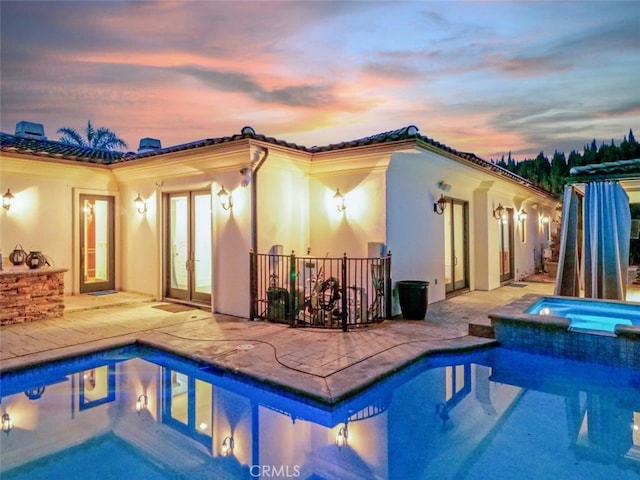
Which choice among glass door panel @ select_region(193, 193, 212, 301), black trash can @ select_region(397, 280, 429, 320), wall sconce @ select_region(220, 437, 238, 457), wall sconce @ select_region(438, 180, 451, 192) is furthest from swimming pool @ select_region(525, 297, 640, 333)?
glass door panel @ select_region(193, 193, 212, 301)

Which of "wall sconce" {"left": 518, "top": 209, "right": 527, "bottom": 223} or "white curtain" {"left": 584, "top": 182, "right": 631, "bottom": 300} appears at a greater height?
"wall sconce" {"left": 518, "top": 209, "right": 527, "bottom": 223}

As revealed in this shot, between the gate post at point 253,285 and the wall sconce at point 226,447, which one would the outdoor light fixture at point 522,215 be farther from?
the wall sconce at point 226,447

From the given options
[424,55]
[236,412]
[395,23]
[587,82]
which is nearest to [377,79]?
[424,55]

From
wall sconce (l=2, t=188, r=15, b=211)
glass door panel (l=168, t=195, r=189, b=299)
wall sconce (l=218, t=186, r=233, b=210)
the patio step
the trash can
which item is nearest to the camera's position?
the patio step

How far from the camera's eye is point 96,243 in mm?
11391

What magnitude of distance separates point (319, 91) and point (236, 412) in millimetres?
10910

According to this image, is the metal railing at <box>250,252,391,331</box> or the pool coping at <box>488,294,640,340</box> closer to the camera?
the pool coping at <box>488,294,640,340</box>

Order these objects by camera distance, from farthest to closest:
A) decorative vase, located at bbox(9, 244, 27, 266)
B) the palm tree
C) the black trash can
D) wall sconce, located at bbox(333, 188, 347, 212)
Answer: the palm tree, decorative vase, located at bbox(9, 244, 27, 266), wall sconce, located at bbox(333, 188, 347, 212), the black trash can

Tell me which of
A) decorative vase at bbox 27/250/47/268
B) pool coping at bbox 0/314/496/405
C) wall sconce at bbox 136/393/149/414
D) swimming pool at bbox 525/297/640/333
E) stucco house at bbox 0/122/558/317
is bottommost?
wall sconce at bbox 136/393/149/414

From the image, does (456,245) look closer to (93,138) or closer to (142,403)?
(142,403)

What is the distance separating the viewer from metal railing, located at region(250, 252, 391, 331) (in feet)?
25.4

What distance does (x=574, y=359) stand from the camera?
6.37 m

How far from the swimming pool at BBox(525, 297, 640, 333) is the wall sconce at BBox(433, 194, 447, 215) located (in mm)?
3197

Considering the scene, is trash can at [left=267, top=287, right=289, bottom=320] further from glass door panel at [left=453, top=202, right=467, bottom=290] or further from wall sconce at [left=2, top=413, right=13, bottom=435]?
glass door panel at [left=453, top=202, right=467, bottom=290]
